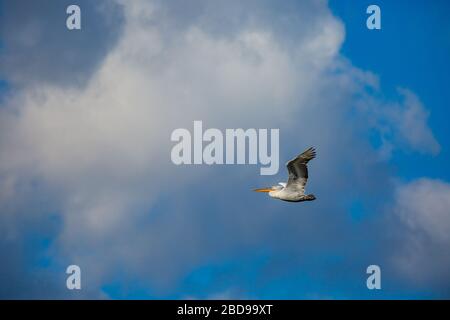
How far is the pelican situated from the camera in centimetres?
4491

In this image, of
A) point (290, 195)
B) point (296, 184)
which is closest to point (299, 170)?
point (296, 184)

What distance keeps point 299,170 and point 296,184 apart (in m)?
1.68

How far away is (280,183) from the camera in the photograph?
163 feet

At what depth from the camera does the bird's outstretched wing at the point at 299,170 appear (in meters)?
44.5

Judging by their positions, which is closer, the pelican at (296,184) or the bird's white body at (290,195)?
the pelican at (296,184)

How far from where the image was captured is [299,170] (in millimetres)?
46406

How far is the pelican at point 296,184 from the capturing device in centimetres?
4491

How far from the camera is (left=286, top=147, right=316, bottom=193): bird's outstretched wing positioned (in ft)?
146

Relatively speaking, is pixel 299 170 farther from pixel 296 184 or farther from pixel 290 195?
pixel 290 195

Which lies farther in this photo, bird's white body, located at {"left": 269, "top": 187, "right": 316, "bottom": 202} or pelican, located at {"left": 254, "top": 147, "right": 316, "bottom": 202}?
bird's white body, located at {"left": 269, "top": 187, "right": 316, "bottom": 202}
